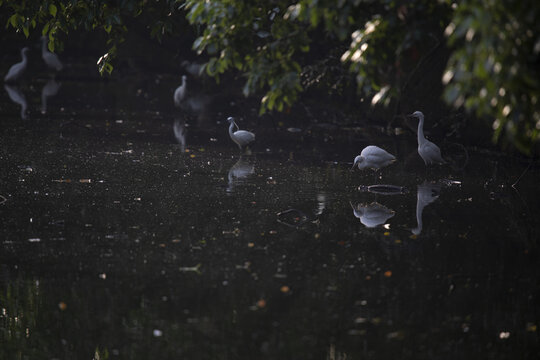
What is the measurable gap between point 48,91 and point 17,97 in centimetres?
192

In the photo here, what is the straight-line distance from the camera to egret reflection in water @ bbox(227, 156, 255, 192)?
10852mm

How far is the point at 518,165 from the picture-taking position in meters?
13.1

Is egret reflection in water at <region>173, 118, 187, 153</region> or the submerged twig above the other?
egret reflection in water at <region>173, 118, 187, 153</region>

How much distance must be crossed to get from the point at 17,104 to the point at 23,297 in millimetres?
13784

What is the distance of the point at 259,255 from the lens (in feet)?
23.8

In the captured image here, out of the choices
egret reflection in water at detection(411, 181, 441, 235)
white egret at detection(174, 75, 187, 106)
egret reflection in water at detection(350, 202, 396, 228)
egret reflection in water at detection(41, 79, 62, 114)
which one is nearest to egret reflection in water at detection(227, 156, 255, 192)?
egret reflection in water at detection(350, 202, 396, 228)

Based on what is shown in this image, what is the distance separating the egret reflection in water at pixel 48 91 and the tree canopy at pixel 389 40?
11.8m

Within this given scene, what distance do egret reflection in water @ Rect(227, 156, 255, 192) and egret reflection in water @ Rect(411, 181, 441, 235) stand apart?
Answer: 2482mm

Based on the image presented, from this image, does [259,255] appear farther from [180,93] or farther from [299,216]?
[180,93]

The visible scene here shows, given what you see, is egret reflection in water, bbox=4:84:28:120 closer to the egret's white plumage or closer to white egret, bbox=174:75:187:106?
white egret, bbox=174:75:187:106

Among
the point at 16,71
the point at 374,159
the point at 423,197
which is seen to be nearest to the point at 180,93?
the point at 16,71

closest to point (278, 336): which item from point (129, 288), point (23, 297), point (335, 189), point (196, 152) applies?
point (129, 288)

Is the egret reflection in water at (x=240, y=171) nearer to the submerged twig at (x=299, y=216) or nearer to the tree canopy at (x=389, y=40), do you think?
the submerged twig at (x=299, y=216)

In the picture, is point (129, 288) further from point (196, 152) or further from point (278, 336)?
point (196, 152)
